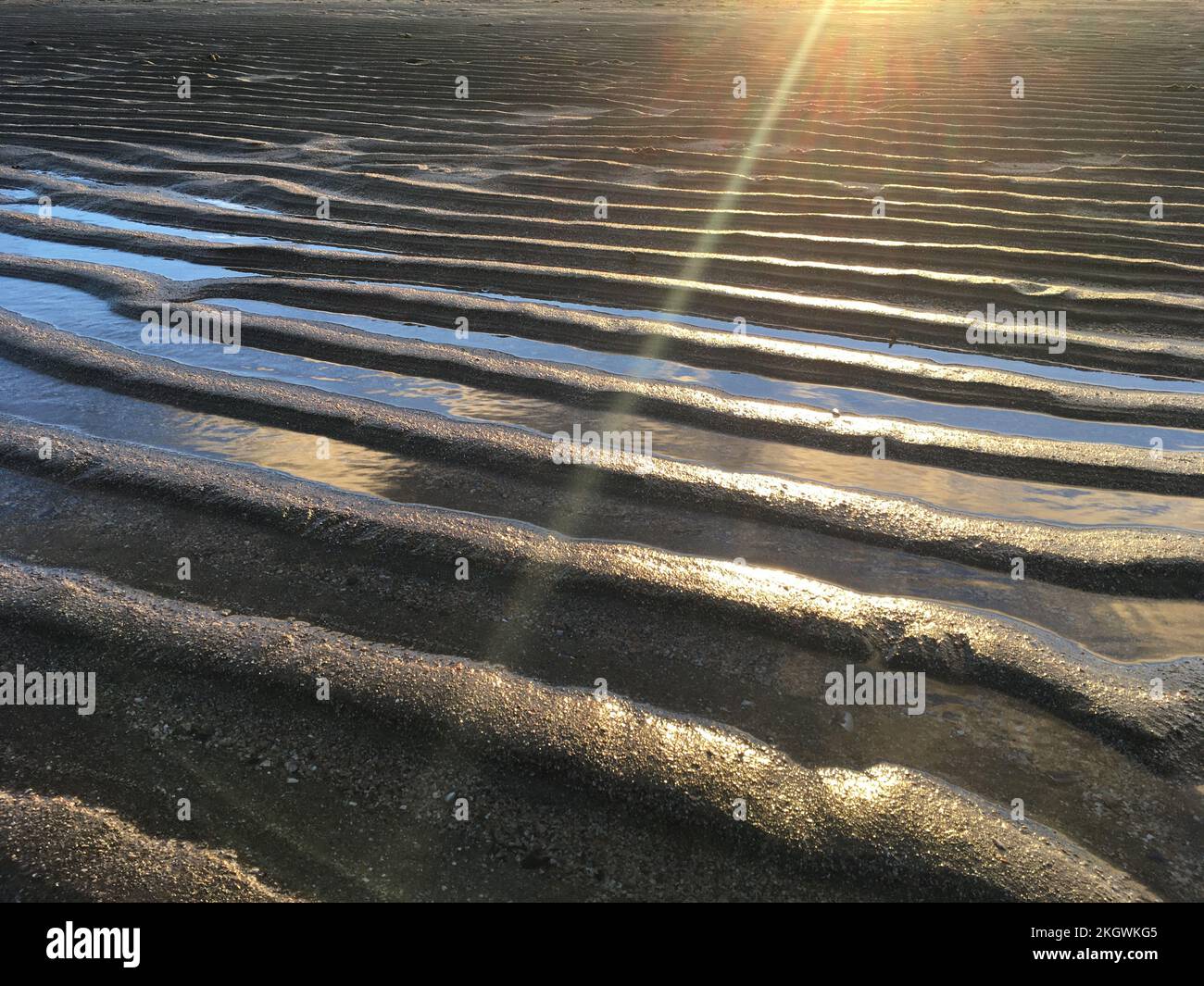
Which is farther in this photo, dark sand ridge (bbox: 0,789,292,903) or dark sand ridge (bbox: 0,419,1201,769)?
dark sand ridge (bbox: 0,419,1201,769)

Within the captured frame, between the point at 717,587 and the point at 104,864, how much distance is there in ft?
6.86

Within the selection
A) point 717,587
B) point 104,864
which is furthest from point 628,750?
point 104,864

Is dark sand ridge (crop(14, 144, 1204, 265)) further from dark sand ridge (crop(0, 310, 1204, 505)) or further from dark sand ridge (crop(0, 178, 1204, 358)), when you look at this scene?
dark sand ridge (crop(0, 310, 1204, 505))

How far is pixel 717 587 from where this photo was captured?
11.6 feet

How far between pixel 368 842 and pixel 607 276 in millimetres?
5055

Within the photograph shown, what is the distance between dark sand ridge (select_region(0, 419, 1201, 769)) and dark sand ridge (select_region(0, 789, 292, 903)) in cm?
142

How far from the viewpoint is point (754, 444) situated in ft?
15.4

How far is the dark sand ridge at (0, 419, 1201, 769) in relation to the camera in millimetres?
3025

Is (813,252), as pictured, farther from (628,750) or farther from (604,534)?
(628,750)

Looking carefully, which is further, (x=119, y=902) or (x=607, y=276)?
(x=607, y=276)

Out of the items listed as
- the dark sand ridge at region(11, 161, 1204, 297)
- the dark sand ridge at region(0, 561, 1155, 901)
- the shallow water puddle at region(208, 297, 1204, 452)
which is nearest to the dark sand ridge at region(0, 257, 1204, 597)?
the shallow water puddle at region(208, 297, 1204, 452)

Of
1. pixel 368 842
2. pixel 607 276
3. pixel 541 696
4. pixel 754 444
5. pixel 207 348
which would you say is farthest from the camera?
pixel 607 276
